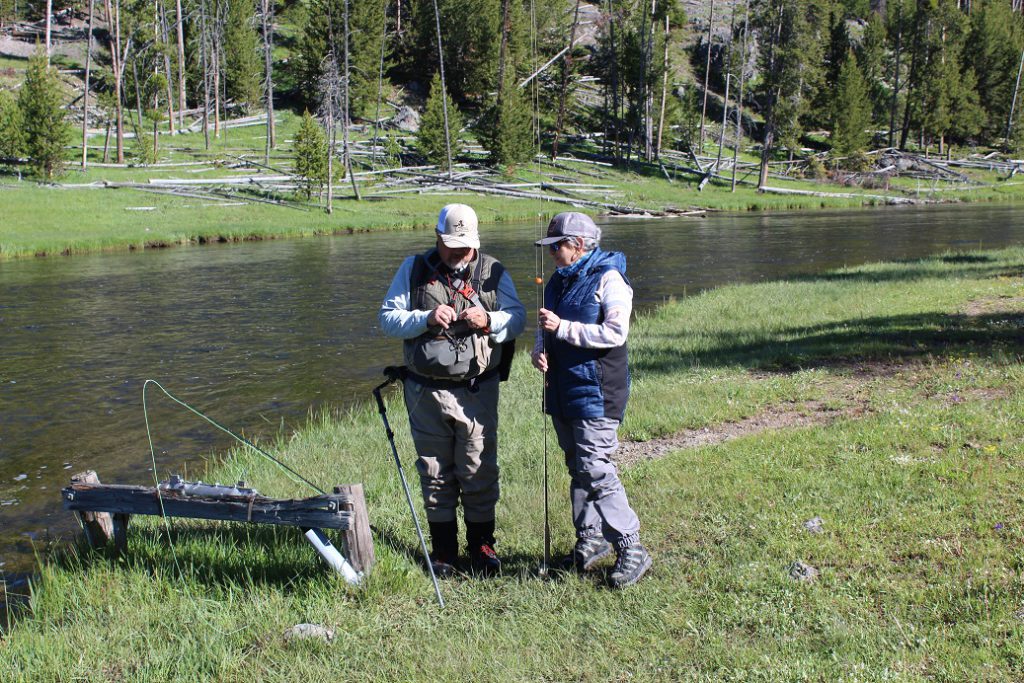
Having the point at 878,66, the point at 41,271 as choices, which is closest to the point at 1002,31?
the point at 878,66

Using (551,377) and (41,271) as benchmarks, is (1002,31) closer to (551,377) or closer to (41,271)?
(41,271)

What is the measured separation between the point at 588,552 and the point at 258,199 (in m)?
42.4

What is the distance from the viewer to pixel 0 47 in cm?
7225

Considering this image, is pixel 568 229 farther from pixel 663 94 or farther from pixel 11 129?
pixel 663 94

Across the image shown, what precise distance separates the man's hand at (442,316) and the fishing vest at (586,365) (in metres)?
0.63

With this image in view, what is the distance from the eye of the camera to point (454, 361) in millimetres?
5641

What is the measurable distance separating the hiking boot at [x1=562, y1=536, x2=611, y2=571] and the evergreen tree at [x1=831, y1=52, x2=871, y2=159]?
226 feet

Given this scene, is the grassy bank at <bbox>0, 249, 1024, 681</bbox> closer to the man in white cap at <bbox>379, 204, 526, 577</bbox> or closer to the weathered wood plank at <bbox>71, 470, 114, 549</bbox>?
the weathered wood plank at <bbox>71, 470, 114, 549</bbox>

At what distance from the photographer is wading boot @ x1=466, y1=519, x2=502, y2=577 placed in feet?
19.9

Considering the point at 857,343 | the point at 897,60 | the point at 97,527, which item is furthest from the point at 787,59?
the point at 97,527

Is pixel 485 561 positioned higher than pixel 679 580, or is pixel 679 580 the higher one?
pixel 679 580

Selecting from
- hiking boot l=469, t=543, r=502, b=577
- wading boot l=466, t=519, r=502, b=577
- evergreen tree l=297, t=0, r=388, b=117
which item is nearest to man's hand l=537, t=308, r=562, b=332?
wading boot l=466, t=519, r=502, b=577

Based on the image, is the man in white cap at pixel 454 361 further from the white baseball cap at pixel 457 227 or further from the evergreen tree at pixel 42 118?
the evergreen tree at pixel 42 118

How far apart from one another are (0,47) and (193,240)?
1956 inches
